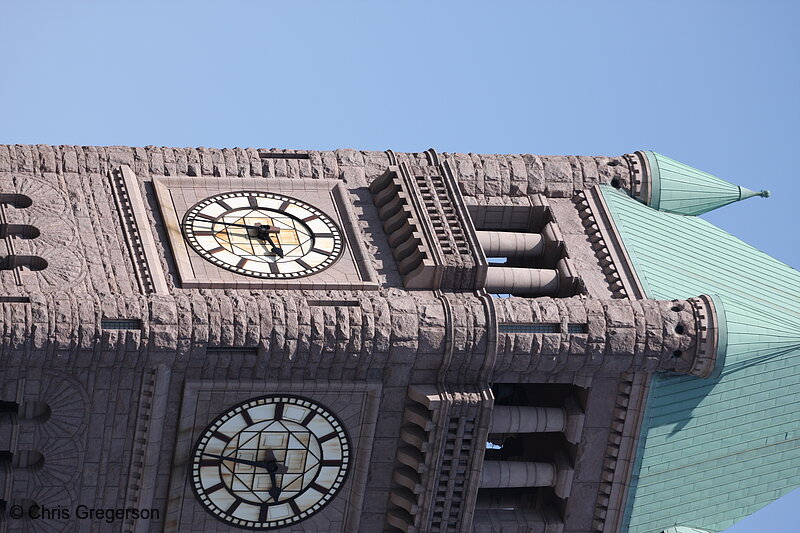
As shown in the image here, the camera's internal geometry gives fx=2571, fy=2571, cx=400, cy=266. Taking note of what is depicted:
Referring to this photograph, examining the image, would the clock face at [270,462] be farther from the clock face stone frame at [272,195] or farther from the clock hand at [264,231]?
the clock hand at [264,231]

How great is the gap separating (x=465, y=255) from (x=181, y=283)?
278 inches

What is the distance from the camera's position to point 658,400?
63406 mm

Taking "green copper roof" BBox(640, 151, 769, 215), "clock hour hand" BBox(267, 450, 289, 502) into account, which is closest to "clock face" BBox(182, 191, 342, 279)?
"clock hour hand" BBox(267, 450, 289, 502)

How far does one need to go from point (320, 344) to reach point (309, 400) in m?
1.89

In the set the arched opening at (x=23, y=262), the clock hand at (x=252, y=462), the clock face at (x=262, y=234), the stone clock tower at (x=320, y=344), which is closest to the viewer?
the stone clock tower at (x=320, y=344)

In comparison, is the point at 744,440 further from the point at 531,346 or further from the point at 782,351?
the point at 531,346

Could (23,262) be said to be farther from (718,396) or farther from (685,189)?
(685,189)

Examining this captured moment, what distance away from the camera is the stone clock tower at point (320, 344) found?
59.0 metres

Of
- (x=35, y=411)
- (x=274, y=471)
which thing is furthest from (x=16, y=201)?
(x=274, y=471)

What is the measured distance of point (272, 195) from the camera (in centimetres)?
6362

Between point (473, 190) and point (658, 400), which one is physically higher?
point (473, 190)

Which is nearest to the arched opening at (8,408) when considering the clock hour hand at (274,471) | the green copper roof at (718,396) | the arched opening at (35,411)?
the arched opening at (35,411)

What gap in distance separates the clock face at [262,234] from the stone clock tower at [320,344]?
0.06 metres

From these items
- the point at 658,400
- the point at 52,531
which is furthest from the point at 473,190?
the point at 52,531
